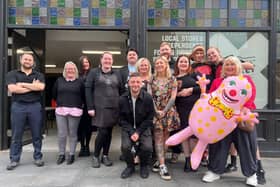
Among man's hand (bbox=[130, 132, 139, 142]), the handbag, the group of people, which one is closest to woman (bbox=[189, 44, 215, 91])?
the group of people

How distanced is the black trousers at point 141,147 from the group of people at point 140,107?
0.5 inches

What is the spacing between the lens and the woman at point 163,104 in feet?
14.4

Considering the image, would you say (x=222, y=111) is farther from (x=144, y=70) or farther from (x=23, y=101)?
(x=23, y=101)

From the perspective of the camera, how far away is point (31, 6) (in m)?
6.00

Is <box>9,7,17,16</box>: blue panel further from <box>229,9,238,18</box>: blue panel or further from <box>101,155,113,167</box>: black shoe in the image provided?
<box>229,9,238,18</box>: blue panel

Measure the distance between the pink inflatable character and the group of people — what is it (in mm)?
209

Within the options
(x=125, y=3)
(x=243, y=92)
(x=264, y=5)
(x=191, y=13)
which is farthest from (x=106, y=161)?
(x=264, y=5)

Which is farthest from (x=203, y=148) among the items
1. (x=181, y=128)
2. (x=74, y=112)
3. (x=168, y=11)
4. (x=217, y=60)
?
(x=168, y=11)

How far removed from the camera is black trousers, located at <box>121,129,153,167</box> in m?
4.30

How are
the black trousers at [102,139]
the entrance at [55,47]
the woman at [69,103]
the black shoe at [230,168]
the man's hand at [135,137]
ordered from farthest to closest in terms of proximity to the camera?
the entrance at [55,47] < the woman at [69,103] < the black trousers at [102,139] < the black shoe at [230,168] < the man's hand at [135,137]

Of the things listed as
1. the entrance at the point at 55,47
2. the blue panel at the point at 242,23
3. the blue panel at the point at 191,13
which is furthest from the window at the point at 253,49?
the entrance at the point at 55,47

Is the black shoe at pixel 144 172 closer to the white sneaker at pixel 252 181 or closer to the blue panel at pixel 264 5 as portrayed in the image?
the white sneaker at pixel 252 181

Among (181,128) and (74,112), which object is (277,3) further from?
(74,112)

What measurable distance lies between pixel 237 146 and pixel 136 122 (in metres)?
1.39
